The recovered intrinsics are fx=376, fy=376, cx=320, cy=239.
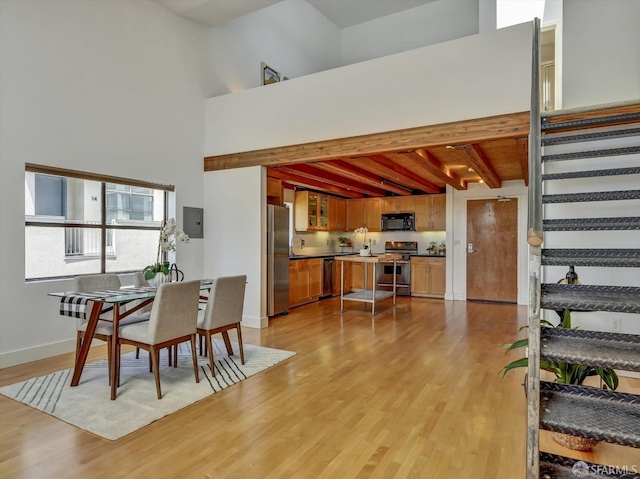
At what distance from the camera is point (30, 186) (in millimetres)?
3809

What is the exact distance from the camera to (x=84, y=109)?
4.18 meters

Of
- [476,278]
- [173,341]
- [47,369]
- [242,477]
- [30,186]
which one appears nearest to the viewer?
[242,477]

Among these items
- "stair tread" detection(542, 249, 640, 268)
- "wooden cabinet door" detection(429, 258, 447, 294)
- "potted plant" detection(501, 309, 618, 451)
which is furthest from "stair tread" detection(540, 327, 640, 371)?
"wooden cabinet door" detection(429, 258, 447, 294)

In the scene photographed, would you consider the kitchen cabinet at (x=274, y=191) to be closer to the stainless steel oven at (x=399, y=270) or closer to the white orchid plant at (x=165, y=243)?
the white orchid plant at (x=165, y=243)

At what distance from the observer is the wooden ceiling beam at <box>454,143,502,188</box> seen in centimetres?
438

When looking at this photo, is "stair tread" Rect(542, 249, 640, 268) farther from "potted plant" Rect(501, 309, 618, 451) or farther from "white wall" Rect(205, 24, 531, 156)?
"white wall" Rect(205, 24, 531, 156)

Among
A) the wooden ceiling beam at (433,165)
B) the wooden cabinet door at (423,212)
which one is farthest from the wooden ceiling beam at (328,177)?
the wooden ceiling beam at (433,165)

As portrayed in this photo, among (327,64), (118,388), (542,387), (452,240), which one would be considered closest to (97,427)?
(118,388)

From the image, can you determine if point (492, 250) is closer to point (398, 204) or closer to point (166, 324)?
point (398, 204)

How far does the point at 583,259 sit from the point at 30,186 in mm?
4735

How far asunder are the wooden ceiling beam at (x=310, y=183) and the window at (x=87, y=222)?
170 centimetres

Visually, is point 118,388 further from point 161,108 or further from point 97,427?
point 161,108

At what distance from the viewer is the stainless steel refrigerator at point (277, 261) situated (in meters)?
5.71

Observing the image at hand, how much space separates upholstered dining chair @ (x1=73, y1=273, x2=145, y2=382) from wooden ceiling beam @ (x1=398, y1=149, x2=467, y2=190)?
11.8 feet
